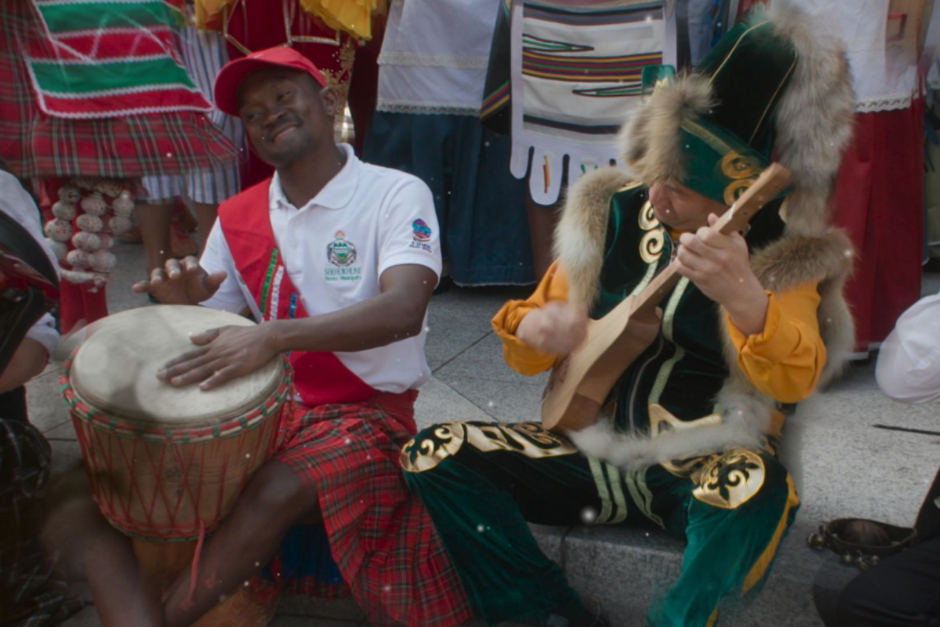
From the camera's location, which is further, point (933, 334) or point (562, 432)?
point (562, 432)

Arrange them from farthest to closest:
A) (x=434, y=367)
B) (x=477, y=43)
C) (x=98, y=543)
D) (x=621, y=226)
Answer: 1. (x=477, y=43)
2. (x=434, y=367)
3. (x=621, y=226)
4. (x=98, y=543)

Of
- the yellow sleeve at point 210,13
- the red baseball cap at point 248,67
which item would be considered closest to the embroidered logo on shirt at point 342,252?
the red baseball cap at point 248,67

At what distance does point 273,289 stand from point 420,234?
45cm

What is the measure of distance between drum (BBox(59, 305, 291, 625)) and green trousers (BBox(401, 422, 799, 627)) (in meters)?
0.41

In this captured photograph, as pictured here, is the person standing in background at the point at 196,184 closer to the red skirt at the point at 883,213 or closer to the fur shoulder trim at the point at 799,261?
the fur shoulder trim at the point at 799,261

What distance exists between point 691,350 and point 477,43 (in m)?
2.65

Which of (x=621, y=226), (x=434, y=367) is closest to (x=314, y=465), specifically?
(x=621, y=226)

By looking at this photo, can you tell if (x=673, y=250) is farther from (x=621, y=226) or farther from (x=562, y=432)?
(x=562, y=432)

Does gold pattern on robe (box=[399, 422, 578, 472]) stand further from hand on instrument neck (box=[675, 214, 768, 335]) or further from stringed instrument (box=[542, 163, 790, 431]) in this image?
hand on instrument neck (box=[675, 214, 768, 335])

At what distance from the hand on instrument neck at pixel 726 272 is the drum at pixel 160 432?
0.98 metres

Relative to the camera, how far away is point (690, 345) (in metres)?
2.20

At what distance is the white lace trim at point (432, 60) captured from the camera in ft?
14.3

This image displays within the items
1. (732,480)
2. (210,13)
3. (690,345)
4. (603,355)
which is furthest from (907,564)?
(210,13)

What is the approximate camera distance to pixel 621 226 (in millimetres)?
2326
